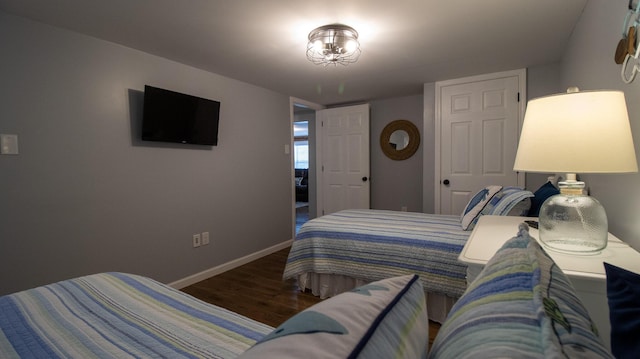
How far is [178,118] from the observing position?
284 centimetres

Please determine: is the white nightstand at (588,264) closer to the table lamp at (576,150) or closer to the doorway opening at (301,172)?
the table lamp at (576,150)

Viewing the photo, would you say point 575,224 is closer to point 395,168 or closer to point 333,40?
point 333,40

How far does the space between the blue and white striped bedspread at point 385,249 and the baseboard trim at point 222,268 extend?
3.48 ft

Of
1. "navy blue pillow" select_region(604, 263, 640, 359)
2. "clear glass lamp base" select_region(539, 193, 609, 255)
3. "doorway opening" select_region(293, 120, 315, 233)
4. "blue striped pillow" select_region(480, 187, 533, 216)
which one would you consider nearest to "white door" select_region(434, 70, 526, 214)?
"blue striped pillow" select_region(480, 187, 533, 216)

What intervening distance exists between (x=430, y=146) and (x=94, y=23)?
11.8 ft

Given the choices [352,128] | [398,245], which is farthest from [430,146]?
[398,245]

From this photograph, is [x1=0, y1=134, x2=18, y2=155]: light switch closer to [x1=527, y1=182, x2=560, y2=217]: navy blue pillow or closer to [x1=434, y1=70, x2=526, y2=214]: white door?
[x1=527, y1=182, x2=560, y2=217]: navy blue pillow

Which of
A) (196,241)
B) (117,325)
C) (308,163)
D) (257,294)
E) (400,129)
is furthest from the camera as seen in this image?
(308,163)

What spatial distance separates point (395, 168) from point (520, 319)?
434cm

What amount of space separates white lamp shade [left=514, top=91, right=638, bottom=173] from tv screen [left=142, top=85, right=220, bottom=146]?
274 centimetres

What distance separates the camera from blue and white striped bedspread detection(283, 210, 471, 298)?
207cm

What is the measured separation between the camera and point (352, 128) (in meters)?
4.64

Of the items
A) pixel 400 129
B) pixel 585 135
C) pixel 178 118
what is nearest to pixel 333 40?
pixel 178 118

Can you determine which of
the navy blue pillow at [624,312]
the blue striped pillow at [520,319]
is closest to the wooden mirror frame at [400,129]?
the navy blue pillow at [624,312]
